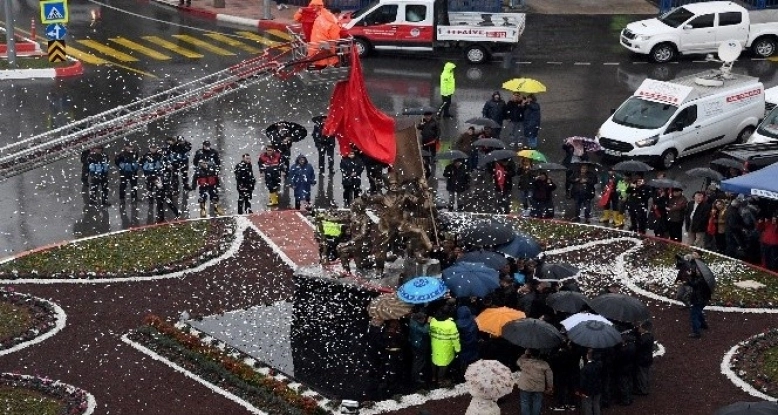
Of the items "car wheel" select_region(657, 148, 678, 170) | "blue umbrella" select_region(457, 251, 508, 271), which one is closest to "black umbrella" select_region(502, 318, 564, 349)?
"blue umbrella" select_region(457, 251, 508, 271)

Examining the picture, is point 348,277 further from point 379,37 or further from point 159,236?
point 379,37

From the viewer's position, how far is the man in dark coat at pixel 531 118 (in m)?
36.4

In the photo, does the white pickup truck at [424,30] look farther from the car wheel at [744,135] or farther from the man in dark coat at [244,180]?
the man in dark coat at [244,180]

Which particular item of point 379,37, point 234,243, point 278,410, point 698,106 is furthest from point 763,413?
point 379,37

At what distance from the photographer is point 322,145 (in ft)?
114

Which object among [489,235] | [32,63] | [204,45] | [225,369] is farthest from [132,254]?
[204,45]

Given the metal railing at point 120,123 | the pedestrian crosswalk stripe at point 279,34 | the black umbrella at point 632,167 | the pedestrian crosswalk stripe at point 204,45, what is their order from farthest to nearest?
the pedestrian crosswalk stripe at point 279,34 → the pedestrian crosswalk stripe at point 204,45 → the black umbrella at point 632,167 → the metal railing at point 120,123

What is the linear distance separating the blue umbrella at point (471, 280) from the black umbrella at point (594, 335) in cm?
205

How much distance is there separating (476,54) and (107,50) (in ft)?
36.5

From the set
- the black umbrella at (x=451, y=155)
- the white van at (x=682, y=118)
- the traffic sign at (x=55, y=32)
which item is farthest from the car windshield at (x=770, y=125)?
the traffic sign at (x=55, y=32)

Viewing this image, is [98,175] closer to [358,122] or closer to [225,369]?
[358,122]

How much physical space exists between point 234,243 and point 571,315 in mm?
8698

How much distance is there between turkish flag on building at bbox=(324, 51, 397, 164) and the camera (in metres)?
26.7

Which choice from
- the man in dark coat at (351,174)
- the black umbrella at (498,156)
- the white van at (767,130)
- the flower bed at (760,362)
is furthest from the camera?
the white van at (767,130)
